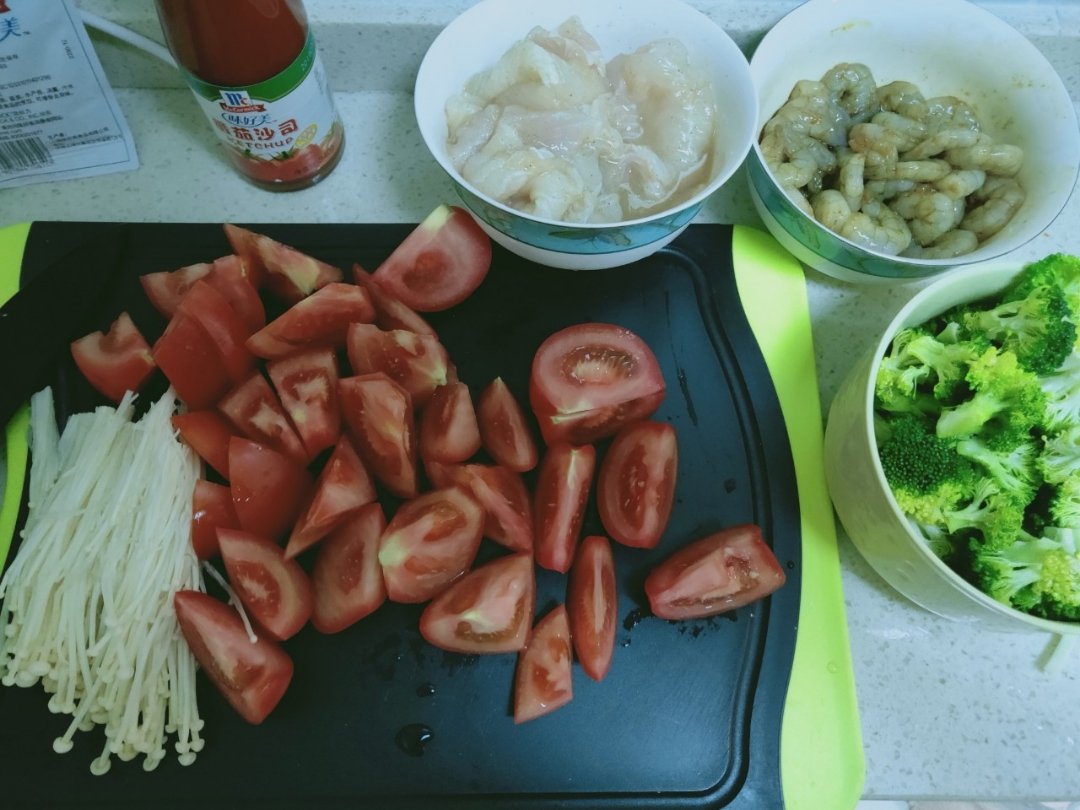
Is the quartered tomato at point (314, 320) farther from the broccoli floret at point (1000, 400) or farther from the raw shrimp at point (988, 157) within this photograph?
the raw shrimp at point (988, 157)

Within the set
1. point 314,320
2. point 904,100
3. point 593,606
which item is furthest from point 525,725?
point 904,100

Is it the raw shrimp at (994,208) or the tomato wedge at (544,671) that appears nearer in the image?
the tomato wedge at (544,671)

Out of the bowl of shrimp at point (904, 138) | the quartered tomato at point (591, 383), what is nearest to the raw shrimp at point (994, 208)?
the bowl of shrimp at point (904, 138)

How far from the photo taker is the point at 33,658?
1.01 m

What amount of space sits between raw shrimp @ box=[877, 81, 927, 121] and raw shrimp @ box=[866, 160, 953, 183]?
0.11 m

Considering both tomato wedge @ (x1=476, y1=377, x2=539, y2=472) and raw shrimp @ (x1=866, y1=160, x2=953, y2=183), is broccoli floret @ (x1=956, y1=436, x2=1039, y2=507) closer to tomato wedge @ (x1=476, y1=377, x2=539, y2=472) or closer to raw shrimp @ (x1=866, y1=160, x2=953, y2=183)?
raw shrimp @ (x1=866, y1=160, x2=953, y2=183)

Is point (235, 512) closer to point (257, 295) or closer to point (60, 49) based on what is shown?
point (257, 295)

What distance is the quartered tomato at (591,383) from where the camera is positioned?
1132 mm

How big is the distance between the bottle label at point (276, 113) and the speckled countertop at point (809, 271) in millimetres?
138

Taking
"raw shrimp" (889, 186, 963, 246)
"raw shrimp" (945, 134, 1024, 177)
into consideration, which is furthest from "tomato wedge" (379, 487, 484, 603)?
"raw shrimp" (945, 134, 1024, 177)

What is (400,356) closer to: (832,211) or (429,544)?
(429,544)

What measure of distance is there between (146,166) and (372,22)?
1.59 feet

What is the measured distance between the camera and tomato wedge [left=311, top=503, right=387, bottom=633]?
105 centimetres

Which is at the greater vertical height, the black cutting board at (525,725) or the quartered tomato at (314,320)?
the quartered tomato at (314,320)
